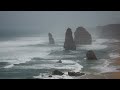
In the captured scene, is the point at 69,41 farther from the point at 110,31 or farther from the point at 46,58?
the point at 110,31

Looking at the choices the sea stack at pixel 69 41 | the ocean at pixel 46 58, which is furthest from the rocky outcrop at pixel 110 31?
the sea stack at pixel 69 41

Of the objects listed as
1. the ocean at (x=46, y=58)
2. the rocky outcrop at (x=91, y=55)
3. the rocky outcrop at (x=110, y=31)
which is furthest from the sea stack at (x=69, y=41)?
the rocky outcrop at (x=110, y=31)

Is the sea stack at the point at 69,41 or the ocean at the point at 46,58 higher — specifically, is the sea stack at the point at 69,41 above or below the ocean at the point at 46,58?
above

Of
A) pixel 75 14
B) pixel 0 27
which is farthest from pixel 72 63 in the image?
pixel 0 27

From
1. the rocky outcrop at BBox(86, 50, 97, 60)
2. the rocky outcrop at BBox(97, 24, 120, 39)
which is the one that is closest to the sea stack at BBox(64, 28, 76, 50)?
the rocky outcrop at BBox(86, 50, 97, 60)

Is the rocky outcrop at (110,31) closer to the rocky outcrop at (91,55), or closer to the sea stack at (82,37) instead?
the sea stack at (82,37)
